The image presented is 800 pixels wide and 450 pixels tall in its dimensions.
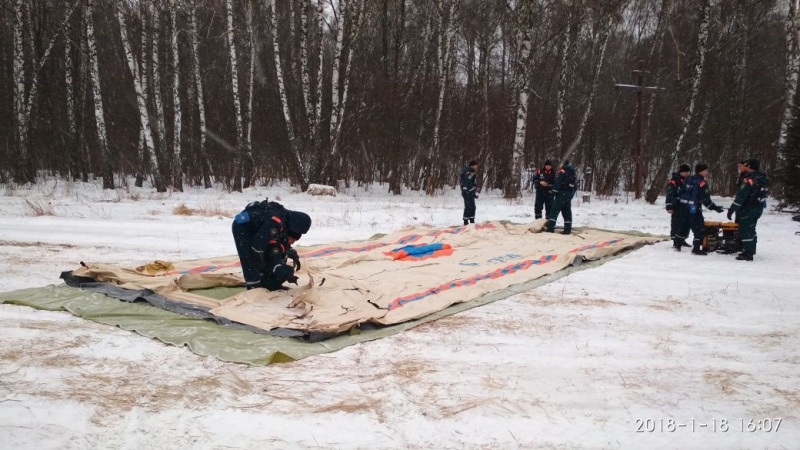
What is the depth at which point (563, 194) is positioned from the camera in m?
11.3

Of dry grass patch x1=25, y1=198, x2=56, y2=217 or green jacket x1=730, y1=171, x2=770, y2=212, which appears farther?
dry grass patch x1=25, y1=198, x2=56, y2=217

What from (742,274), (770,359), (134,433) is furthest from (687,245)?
(134,433)

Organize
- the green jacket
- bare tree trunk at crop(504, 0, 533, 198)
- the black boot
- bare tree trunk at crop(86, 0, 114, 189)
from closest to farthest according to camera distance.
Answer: the green jacket
the black boot
bare tree trunk at crop(504, 0, 533, 198)
bare tree trunk at crop(86, 0, 114, 189)

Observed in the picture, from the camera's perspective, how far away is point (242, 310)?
5512 mm

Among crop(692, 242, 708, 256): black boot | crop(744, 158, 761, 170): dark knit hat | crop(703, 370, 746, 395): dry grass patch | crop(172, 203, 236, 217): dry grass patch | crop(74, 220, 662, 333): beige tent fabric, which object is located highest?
crop(744, 158, 761, 170): dark knit hat

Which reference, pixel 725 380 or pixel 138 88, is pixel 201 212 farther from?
pixel 725 380

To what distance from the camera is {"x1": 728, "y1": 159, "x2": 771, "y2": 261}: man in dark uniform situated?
8.73m

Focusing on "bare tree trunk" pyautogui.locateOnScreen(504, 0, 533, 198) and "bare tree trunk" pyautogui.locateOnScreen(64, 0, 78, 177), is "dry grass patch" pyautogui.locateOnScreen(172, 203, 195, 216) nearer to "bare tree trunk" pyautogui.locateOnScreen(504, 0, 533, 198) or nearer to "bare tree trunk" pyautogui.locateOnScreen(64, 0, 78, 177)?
"bare tree trunk" pyautogui.locateOnScreen(504, 0, 533, 198)

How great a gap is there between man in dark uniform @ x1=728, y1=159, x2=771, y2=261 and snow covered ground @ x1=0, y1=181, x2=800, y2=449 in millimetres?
1613

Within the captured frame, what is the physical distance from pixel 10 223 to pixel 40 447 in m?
10.0

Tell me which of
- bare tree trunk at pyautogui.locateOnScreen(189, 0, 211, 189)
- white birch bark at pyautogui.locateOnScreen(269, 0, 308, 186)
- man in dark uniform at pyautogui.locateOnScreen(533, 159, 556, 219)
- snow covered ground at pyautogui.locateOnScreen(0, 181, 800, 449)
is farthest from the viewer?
bare tree trunk at pyautogui.locateOnScreen(189, 0, 211, 189)

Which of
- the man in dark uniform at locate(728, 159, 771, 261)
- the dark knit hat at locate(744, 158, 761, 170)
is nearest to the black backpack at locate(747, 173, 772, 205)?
the man in dark uniform at locate(728, 159, 771, 261)

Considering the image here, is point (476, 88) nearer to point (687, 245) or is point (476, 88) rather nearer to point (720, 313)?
point (687, 245)

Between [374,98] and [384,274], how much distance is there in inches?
586
